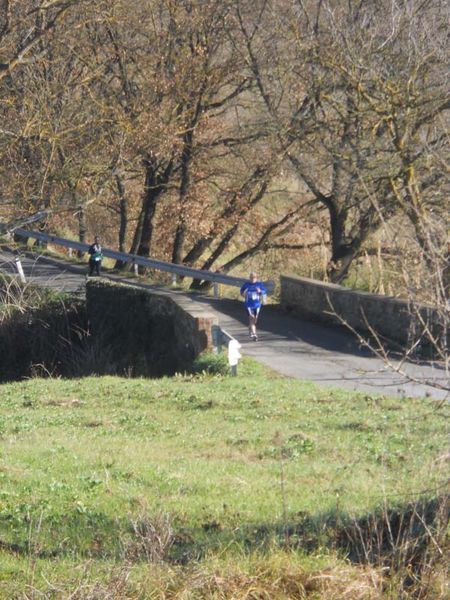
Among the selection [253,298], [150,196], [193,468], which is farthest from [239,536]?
[150,196]

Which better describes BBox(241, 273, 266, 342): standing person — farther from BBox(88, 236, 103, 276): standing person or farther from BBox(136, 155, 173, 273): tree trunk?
BBox(136, 155, 173, 273): tree trunk

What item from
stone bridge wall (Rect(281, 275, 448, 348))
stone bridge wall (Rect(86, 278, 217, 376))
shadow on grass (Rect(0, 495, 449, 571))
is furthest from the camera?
stone bridge wall (Rect(86, 278, 217, 376))

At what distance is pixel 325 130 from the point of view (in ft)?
91.8

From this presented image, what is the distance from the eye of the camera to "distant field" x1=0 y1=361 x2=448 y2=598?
7.41 m

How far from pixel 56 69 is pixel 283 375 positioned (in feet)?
26.3

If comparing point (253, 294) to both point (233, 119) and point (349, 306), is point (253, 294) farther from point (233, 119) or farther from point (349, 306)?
point (233, 119)

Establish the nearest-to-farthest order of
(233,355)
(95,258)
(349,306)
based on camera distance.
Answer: (233,355) < (349,306) < (95,258)

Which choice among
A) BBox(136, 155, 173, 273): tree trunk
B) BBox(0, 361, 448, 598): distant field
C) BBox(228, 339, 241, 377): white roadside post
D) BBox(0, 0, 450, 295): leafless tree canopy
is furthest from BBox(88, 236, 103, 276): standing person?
BBox(0, 361, 448, 598): distant field

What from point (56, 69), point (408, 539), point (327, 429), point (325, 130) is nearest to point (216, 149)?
point (325, 130)

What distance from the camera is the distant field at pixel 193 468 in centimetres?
741

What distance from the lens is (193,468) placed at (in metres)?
9.72

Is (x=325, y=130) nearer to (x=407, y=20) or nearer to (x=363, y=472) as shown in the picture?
(x=407, y=20)

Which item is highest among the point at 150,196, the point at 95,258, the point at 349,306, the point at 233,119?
the point at 233,119

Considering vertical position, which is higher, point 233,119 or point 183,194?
point 233,119
